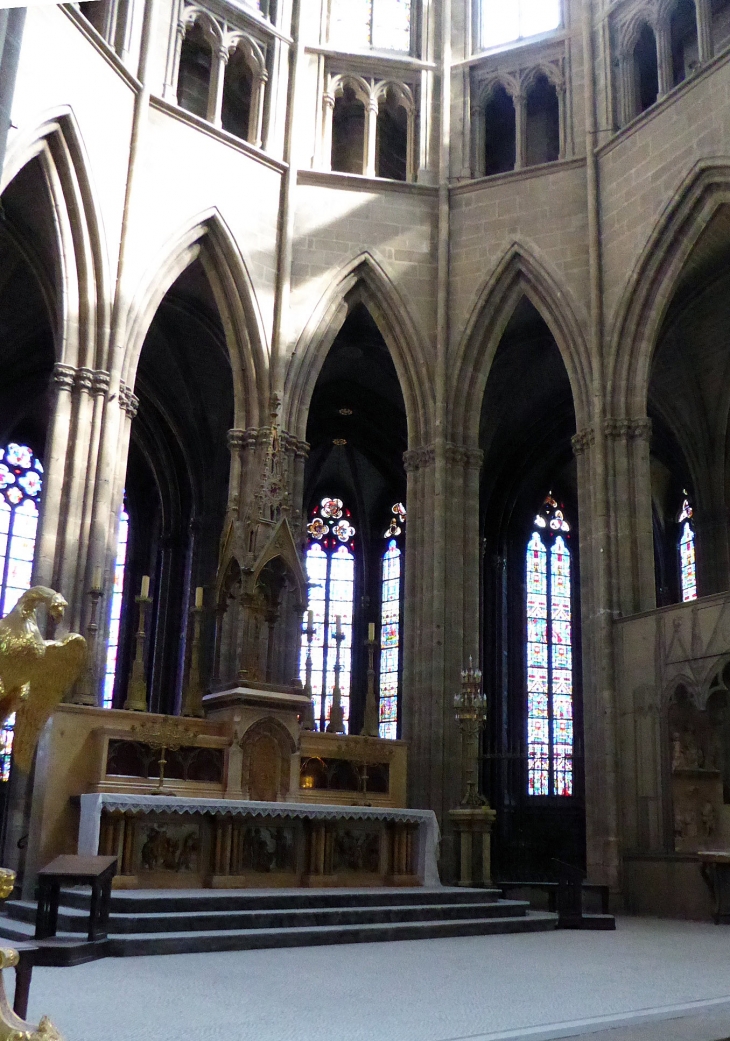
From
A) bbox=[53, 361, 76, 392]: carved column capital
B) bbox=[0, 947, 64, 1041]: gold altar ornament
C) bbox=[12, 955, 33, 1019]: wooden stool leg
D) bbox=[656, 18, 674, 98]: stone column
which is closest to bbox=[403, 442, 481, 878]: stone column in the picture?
bbox=[53, 361, 76, 392]: carved column capital

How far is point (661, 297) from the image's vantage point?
18016mm

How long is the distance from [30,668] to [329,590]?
74.0 feet

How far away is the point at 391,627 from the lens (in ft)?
88.4

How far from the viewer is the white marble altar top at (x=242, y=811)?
1134cm

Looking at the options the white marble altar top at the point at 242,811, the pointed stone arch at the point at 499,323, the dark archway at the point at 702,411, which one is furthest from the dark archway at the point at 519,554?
the white marble altar top at the point at 242,811

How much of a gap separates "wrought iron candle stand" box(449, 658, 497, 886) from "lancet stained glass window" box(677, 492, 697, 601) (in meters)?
11.9

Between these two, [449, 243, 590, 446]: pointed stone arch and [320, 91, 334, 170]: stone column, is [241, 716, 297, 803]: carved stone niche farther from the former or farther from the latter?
[320, 91, 334, 170]: stone column

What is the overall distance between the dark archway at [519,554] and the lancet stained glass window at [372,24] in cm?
579

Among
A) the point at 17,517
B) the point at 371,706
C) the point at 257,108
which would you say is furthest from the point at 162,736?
the point at 17,517

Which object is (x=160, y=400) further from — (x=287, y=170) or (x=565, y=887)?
(x=565, y=887)

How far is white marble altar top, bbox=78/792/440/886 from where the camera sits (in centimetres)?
1134

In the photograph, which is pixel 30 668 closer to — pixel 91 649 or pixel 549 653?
pixel 91 649

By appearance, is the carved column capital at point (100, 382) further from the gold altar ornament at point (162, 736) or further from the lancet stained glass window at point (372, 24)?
the lancet stained glass window at point (372, 24)

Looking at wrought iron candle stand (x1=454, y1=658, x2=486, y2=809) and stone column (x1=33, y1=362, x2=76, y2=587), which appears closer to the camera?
wrought iron candle stand (x1=454, y1=658, x2=486, y2=809)
